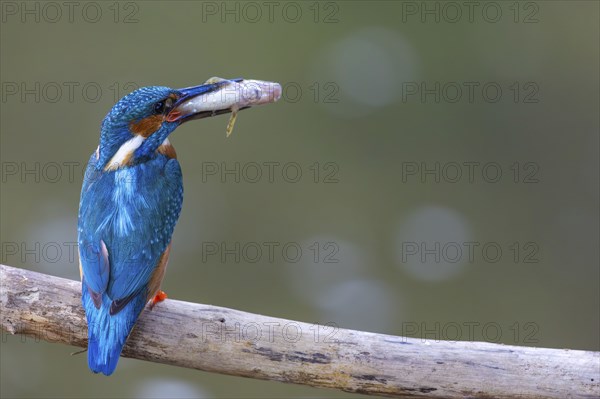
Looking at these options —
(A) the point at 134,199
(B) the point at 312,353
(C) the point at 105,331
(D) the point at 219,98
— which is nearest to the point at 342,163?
(D) the point at 219,98

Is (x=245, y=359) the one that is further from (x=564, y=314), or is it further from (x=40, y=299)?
(x=564, y=314)

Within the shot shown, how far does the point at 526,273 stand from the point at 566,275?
195 mm

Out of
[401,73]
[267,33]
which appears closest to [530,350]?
[401,73]

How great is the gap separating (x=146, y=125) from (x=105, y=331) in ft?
Answer: 2.19

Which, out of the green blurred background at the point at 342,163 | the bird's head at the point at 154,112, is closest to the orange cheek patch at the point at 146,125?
the bird's head at the point at 154,112

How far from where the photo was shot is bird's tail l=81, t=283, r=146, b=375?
6.86ft

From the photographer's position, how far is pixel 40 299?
229cm

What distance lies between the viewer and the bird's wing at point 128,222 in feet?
7.34

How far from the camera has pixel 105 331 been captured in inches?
83.8

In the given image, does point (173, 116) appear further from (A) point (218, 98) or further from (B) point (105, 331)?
(B) point (105, 331)

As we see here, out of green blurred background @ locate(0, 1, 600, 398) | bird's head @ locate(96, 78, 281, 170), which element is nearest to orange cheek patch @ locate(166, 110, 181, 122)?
bird's head @ locate(96, 78, 281, 170)

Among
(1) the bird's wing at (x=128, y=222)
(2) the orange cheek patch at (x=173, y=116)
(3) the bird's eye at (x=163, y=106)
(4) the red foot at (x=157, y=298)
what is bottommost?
(4) the red foot at (x=157, y=298)

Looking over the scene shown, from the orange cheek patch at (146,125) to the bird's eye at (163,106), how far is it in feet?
0.06

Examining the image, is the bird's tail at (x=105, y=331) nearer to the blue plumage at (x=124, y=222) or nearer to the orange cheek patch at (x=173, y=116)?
the blue plumage at (x=124, y=222)
